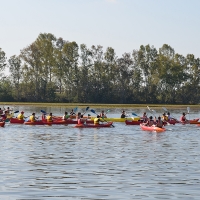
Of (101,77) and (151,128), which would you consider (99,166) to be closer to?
(151,128)

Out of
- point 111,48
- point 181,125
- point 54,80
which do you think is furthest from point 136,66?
point 181,125

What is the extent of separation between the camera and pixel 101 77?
116562 millimetres

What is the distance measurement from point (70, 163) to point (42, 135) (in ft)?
54.8

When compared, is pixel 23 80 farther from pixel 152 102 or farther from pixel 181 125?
pixel 181 125

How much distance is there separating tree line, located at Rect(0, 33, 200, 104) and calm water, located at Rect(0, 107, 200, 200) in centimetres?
7361

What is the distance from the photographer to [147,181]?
20641mm

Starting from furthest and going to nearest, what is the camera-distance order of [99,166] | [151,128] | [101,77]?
[101,77], [151,128], [99,166]

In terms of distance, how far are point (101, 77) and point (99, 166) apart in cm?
9256

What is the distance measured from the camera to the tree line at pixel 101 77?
11462 centimetres

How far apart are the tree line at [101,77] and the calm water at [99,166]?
7361 centimetres

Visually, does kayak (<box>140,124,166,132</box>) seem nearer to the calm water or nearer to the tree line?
the calm water

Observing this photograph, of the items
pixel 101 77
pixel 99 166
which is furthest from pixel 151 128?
pixel 101 77

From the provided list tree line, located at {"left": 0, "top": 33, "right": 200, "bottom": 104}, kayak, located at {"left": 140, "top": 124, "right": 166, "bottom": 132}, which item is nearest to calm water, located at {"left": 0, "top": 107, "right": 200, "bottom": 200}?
kayak, located at {"left": 140, "top": 124, "right": 166, "bottom": 132}

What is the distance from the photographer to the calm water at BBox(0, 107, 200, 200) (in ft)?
61.7
